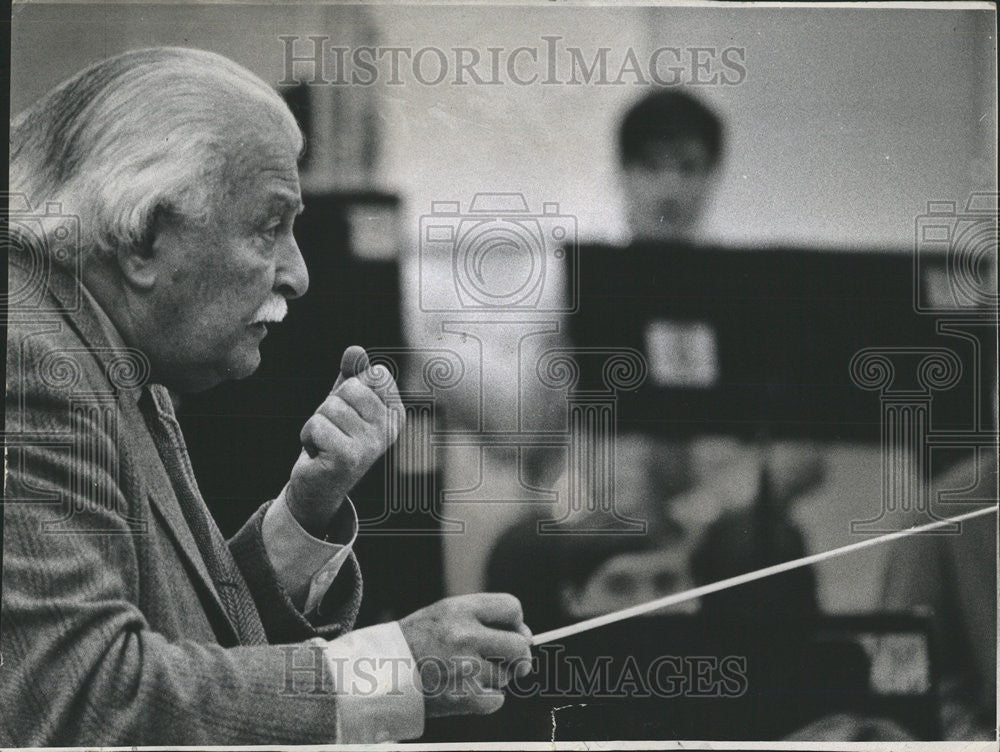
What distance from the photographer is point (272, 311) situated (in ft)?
12.2

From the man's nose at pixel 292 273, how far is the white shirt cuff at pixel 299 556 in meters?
0.62

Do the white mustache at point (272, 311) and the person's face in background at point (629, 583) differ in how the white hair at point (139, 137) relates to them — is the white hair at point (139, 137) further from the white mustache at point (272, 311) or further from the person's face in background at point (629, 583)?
the person's face in background at point (629, 583)

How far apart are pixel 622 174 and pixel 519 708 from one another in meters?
1.70

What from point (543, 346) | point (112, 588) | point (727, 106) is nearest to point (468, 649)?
point (543, 346)

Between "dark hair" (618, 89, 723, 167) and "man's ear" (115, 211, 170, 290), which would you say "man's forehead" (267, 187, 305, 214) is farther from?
"dark hair" (618, 89, 723, 167)

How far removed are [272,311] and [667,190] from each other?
130cm

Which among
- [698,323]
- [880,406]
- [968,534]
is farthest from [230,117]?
[968,534]

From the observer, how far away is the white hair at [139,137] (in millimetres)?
3576

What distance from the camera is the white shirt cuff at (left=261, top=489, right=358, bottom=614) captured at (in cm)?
368

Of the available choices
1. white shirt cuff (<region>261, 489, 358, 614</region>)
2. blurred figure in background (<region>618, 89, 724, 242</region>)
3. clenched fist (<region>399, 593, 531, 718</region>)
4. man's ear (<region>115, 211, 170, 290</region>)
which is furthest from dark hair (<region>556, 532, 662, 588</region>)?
man's ear (<region>115, 211, 170, 290</region>)

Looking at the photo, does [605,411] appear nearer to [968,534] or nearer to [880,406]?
[880,406]

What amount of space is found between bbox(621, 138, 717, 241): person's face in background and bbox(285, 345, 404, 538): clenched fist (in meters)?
0.95

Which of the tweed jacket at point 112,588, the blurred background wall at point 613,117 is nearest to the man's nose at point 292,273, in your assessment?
the blurred background wall at point 613,117

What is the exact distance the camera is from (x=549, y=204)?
149 inches
